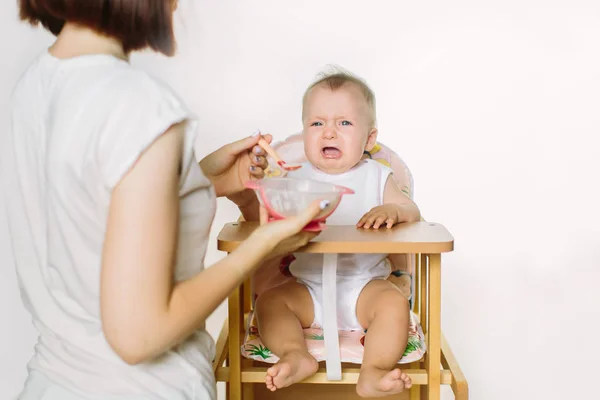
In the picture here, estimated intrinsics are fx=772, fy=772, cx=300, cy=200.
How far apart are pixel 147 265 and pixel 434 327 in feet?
2.80

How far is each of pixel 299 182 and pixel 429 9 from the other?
2.04 metres

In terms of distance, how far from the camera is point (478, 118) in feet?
11.7

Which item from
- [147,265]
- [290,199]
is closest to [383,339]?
[290,199]

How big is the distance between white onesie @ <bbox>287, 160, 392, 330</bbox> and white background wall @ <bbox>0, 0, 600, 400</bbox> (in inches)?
42.0

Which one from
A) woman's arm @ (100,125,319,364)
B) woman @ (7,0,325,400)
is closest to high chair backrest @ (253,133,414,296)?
woman @ (7,0,325,400)

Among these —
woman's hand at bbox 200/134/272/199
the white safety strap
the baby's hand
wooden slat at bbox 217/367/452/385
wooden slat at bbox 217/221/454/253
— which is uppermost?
woman's hand at bbox 200/134/272/199

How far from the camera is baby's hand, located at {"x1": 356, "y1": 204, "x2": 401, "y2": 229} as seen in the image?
1785 mm

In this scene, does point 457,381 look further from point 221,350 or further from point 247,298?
point 247,298

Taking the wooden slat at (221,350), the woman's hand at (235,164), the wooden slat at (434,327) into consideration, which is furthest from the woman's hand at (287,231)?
the wooden slat at (221,350)

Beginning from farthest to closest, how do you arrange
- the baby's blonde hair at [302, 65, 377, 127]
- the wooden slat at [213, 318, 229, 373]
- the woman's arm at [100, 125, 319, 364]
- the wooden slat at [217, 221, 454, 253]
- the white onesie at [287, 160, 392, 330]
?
1. the baby's blonde hair at [302, 65, 377, 127]
2. the white onesie at [287, 160, 392, 330]
3. the wooden slat at [213, 318, 229, 373]
4. the wooden slat at [217, 221, 454, 253]
5. the woman's arm at [100, 125, 319, 364]

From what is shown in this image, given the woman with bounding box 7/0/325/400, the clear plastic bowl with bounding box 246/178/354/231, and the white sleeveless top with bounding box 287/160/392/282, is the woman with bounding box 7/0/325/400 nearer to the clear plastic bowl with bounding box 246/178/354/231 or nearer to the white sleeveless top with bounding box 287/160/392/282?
the clear plastic bowl with bounding box 246/178/354/231

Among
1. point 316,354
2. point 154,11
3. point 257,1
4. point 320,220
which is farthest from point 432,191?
point 154,11

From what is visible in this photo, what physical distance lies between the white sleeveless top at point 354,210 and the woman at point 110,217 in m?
0.72

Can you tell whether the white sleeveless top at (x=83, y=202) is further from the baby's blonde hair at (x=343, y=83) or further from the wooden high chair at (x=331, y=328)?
the baby's blonde hair at (x=343, y=83)
